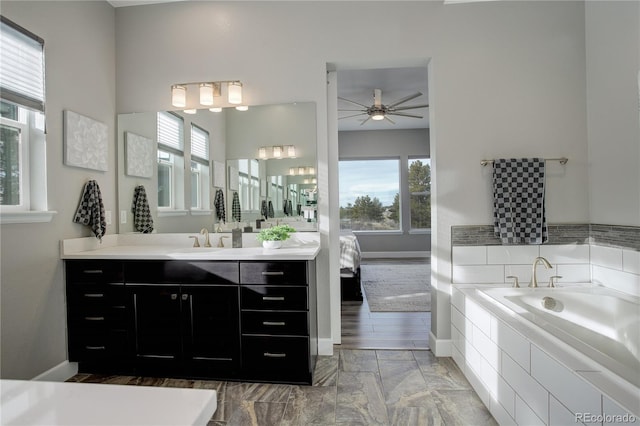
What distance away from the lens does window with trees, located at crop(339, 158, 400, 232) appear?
7.50m

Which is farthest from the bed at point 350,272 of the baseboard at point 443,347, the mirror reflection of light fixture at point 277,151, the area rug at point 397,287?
the mirror reflection of light fixture at point 277,151

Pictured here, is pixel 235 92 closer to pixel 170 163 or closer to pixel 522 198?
pixel 170 163

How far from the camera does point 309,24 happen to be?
9.15 feet

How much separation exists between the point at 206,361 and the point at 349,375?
0.97 meters

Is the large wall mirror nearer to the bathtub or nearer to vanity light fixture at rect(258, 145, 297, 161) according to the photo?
vanity light fixture at rect(258, 145, 297, 161)

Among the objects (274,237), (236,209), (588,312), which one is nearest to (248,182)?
(236,209)

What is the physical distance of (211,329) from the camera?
2301 millimetres

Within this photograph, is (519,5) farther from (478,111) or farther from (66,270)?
(66,270)

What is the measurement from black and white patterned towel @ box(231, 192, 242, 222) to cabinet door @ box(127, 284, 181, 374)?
762mm

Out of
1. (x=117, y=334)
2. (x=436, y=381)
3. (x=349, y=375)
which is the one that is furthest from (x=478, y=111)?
(x=117, y=334)

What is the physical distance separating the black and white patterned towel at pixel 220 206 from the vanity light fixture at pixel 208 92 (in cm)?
73

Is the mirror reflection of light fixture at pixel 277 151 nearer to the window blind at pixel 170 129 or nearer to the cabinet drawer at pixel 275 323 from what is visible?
the window blind at pixel 170 129

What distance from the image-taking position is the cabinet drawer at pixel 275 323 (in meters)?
2.24

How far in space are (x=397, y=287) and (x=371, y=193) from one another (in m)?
3.06
